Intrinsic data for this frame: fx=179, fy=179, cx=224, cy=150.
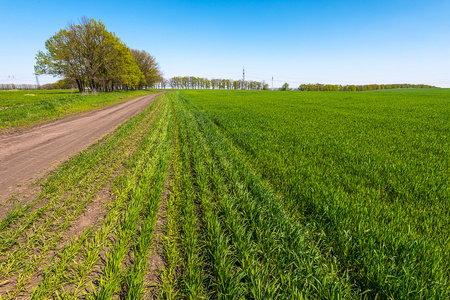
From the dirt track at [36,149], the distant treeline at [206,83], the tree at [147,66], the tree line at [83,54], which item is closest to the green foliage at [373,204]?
the dirt track at [36,149]

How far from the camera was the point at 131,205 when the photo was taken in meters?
3.81

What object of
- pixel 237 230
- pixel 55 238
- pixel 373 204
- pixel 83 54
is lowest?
pixel 55 238

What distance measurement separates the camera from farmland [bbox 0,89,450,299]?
2215 mm

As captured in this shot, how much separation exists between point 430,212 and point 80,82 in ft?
202

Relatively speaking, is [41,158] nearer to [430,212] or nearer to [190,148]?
[190,148]

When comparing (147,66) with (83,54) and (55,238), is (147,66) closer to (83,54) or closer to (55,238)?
(83,54)

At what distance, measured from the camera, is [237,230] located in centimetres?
293

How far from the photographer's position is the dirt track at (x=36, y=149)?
510 centimetres

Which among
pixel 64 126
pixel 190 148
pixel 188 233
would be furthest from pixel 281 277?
pixel 64 126

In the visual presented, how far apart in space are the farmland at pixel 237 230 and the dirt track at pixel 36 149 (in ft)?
2.19

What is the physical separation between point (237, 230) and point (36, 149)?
9347 mm

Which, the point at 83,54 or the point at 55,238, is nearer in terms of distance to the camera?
the point at 55,238

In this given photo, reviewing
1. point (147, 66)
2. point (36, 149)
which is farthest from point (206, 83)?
point (36, 149)

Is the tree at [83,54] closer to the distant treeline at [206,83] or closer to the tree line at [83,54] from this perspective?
the tree line at [83,54]
